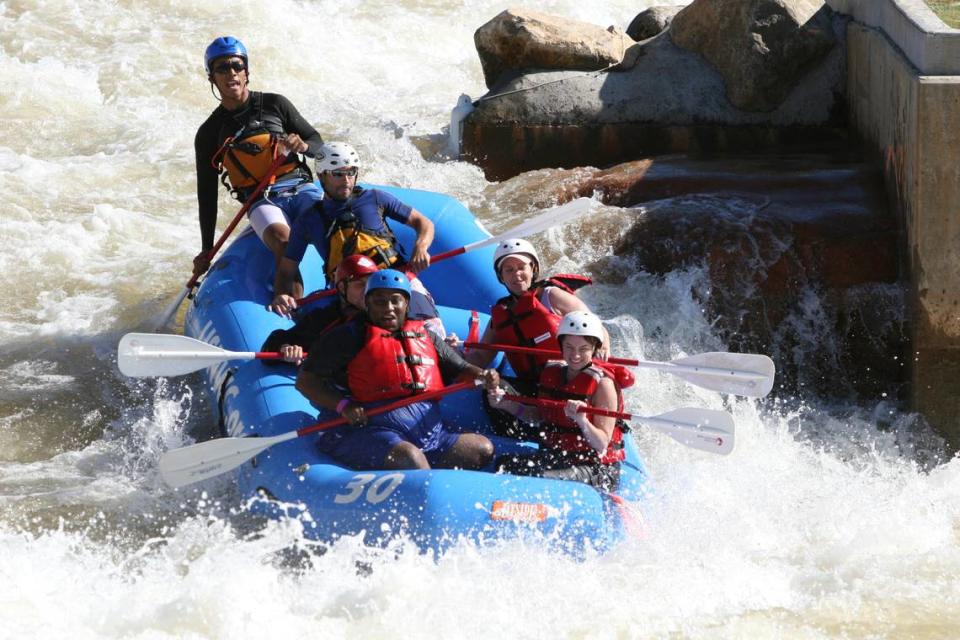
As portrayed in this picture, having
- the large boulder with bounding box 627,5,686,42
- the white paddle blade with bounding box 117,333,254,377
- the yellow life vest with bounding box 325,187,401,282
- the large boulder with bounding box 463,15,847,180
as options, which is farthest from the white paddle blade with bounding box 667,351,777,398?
the large boulder with bounding box 627,5,686,42

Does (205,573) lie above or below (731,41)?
below

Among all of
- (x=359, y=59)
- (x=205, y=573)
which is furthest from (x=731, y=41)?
(x=205, y=573)

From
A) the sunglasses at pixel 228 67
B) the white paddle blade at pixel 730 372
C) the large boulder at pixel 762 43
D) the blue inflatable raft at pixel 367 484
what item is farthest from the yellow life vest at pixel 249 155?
the large boulder at pixel 762 43

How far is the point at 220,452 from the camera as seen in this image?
4.99 m

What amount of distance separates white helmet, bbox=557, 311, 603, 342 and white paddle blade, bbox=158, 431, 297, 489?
1093 mm

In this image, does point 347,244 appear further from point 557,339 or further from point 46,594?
point 46,594

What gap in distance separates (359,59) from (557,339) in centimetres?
831

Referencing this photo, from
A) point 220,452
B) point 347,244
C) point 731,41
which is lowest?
point 220,452

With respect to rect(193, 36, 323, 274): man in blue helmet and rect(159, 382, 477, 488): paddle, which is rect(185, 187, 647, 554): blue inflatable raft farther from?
rect(193, 36, 323, 274): man in blue helmet

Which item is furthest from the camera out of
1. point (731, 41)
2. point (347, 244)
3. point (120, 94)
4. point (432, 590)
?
point (120, 94)

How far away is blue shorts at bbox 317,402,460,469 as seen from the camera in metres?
4.85

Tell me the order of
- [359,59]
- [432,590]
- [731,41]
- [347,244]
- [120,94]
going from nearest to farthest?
[432,590]
[347,244]
[731,41]
[120,94]
[359,59]

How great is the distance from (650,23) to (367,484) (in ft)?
22.6

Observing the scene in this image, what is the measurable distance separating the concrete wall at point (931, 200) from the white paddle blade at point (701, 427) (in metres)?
1.91
